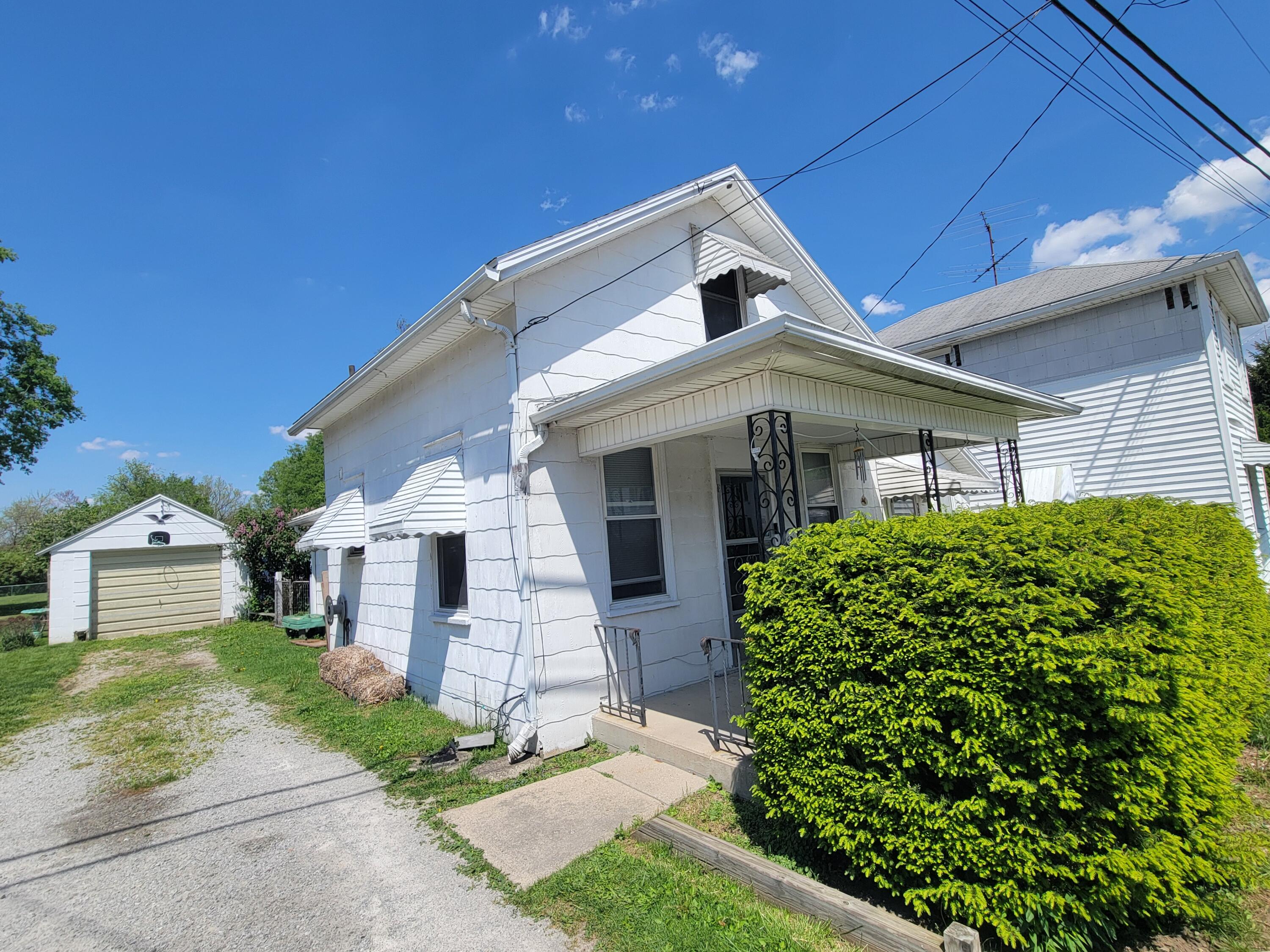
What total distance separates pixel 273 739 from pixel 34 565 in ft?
120

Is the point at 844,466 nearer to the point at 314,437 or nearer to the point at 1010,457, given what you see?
the point at 1010,457

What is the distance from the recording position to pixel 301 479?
138 feet

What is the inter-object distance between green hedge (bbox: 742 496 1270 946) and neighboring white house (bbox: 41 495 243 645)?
58.4 ft

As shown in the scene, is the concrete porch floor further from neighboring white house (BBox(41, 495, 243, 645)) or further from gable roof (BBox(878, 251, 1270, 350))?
neighboring white house (BBox(41, 495, 243, 645))

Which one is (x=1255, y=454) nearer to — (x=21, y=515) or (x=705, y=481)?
(x=705, y=481)

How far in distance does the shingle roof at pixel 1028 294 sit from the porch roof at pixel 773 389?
7.11m

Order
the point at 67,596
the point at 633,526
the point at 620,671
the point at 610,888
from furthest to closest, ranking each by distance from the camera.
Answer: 1. the point at 67,596
2. the point at 633,526
3. the point at 620,671
4. the point at 610,888

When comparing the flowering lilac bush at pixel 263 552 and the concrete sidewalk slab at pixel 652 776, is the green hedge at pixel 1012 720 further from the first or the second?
the flowering lilac bush at pixel 263 552

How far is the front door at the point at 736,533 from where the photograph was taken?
7320 millimetres

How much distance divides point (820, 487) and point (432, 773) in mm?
6577

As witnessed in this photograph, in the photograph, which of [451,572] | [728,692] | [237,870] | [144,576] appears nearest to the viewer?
[237,870]

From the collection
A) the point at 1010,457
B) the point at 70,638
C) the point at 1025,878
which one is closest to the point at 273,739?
the point at 1025,878

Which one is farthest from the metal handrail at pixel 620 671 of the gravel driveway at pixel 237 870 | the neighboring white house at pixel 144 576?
the neighboring white house at pixel 144 576

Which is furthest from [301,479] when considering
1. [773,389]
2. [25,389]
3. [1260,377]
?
[1260,377]
